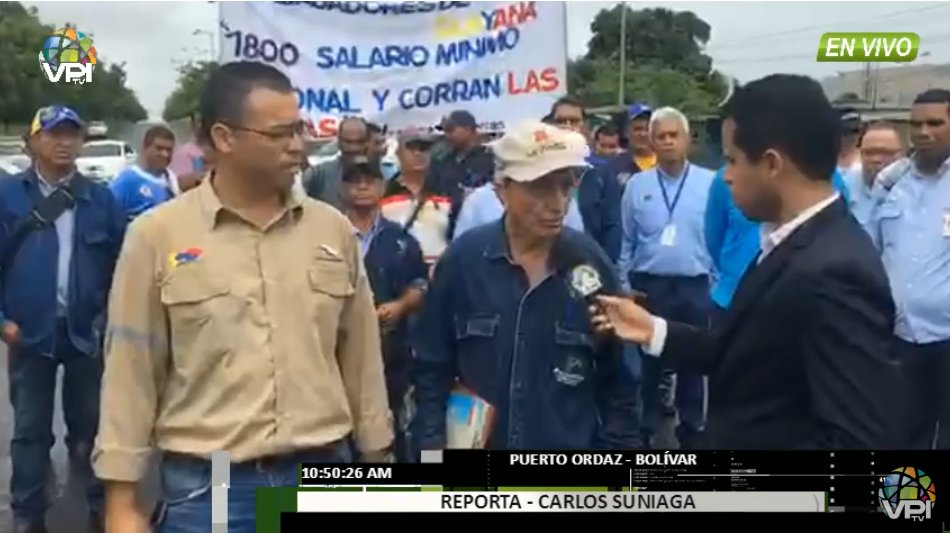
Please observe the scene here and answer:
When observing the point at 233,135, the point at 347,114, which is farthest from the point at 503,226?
the point at 233,135

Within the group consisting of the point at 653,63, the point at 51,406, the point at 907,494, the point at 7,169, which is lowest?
the point at 907,494

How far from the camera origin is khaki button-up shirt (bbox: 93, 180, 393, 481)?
105 inches

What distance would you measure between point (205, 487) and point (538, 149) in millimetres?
986

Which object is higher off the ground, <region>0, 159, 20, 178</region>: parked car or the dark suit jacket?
<region>0, 159, 20, 178</region>: parked car

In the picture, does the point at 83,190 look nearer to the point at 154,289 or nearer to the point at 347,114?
the point at 154,289

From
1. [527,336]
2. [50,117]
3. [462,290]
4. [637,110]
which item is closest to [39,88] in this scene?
[50,117]

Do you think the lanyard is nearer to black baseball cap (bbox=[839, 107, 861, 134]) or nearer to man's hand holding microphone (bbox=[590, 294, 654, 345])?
man's hand holding microphone (bbox=[590, 294, 654, 345])

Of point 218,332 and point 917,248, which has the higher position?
point 917,248

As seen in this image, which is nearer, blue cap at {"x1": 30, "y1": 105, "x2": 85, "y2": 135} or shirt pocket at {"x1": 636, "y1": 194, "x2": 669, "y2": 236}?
blue cap at {"x1": 30, "y1": 105, "x2": 85, "y2": 135}

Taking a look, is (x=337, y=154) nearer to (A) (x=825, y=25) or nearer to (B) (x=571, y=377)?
(B) (x=571, y=377)

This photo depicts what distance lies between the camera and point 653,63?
8.98 feet

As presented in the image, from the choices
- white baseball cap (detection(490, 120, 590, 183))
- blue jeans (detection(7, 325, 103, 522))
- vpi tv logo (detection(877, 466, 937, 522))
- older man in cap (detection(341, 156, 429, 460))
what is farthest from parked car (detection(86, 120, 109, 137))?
vpi tv logo (detection(877, 466, 937, 522))

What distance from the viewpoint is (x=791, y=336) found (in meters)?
2.74

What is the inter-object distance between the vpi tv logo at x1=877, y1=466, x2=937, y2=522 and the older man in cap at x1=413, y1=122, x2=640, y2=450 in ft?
1.77
